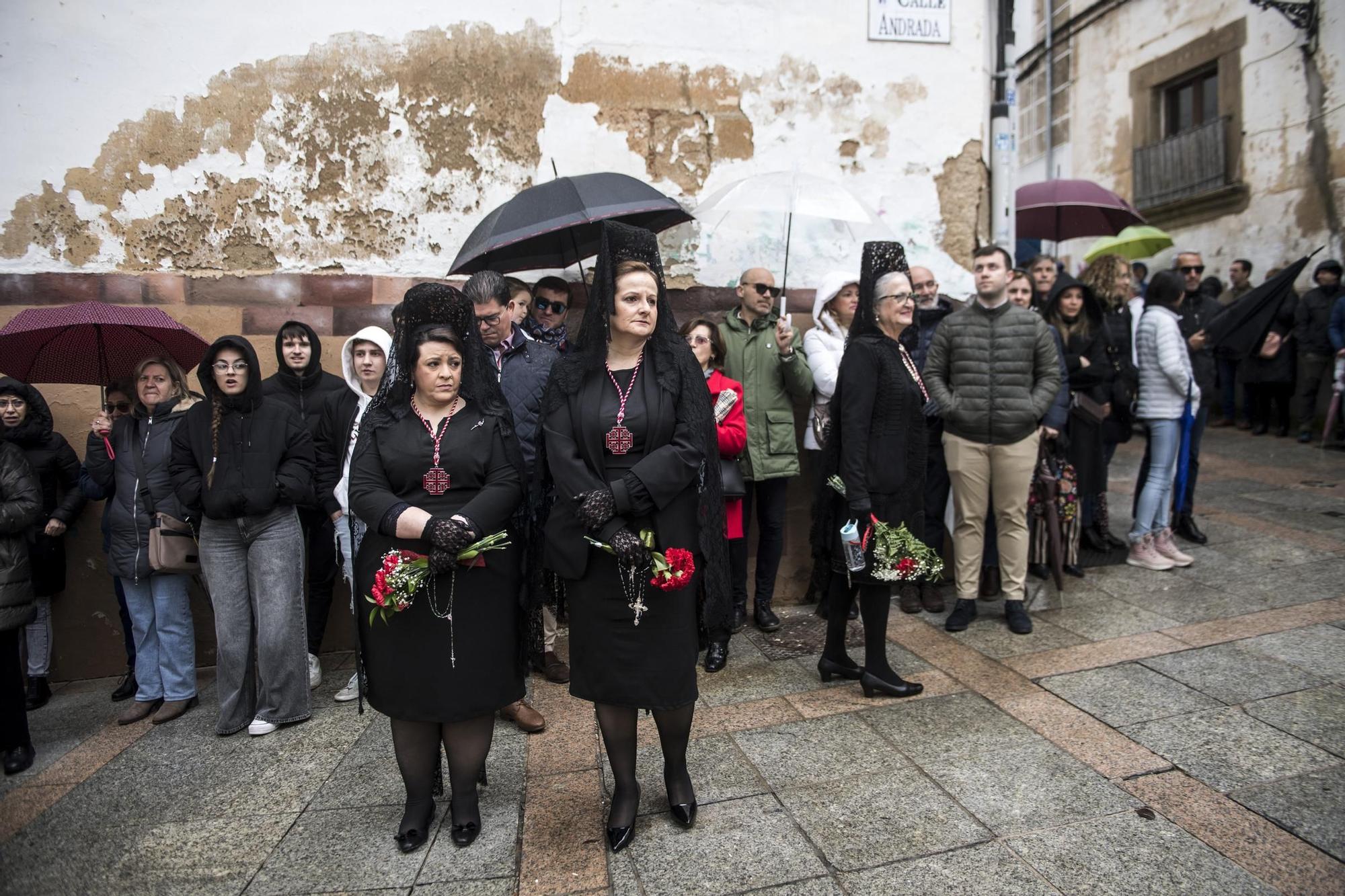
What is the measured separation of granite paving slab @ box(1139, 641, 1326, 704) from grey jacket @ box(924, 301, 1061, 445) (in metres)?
1.41

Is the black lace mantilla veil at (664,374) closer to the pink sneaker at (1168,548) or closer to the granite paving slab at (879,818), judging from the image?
the granite paving slab at (879,818)

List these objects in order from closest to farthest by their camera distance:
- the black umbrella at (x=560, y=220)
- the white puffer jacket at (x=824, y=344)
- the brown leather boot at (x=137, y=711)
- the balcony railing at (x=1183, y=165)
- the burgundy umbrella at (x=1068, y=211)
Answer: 1. the black umbrella at (x=560, y=220)
2. the brown leather boot at (x=137, y=711)
3. the white puffer jacket at (x=824, y=344)
4. the burgundy umbrella at (x=1068, y=211)
5. the balcony railing at (x=1183, y=165)

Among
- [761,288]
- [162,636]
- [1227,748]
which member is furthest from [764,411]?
[162,636]

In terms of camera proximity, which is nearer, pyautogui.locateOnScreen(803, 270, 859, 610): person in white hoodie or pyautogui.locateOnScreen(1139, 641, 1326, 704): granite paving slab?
pyautogui.locateOnScreen(1139, 641, 1326, 704): granite paving slab

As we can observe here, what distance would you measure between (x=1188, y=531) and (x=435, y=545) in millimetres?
5802

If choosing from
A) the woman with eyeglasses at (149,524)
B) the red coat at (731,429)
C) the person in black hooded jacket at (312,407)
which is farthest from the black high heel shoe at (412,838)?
the woman with eyeglasses at (149,524)

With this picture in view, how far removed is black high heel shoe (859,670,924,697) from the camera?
4.10m

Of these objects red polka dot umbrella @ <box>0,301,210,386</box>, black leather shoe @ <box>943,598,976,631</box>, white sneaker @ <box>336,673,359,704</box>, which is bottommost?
white sneaker @ <box>336,673,359,704</box>

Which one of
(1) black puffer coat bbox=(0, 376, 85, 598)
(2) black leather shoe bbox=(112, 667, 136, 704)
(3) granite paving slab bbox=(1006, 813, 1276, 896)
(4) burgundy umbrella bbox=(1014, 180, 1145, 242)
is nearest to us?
(3) granite paving slab bbox=(1006, 813, 1276, 896)

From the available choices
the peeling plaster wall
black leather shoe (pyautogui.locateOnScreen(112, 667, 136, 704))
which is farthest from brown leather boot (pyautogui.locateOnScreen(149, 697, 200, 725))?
the peeling plaster wall

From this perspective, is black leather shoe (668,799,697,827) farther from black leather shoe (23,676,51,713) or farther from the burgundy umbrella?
the burgundy umbrella

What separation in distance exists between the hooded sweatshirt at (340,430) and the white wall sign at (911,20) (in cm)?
379

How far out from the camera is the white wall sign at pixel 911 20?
570 centimetres

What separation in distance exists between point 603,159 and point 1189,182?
10.6 metres
